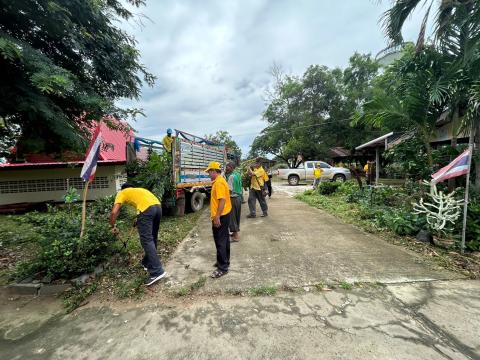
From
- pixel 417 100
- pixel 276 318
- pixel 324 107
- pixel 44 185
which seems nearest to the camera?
pixel 276 318

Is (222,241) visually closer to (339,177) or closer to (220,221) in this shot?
(220,221)

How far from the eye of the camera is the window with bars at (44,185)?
10.1 meters

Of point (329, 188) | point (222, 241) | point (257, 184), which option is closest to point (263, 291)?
point (222, 241)

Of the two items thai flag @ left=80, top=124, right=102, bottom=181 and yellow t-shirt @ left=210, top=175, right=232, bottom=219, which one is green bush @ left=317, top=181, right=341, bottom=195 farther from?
thai flag @ left=80, top=124, right=102, bottom=181

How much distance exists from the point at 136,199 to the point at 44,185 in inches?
377

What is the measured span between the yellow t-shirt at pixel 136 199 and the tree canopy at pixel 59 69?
3.54 ft

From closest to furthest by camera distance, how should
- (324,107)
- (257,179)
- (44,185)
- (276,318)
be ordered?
1. (276,318)
2. (257,179)
3. (44,185)
4. (324,107)

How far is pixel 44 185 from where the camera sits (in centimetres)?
1028

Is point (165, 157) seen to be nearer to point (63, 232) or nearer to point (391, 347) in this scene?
point (63, 232)

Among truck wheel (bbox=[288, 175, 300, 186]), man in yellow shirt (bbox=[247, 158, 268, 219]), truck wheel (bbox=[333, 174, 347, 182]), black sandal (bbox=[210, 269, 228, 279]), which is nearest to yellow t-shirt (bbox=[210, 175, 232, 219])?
black sandal (bbox=[210, 269, 228, 279])

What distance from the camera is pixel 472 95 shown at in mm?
4656

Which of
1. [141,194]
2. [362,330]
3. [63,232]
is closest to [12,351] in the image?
[63,232]

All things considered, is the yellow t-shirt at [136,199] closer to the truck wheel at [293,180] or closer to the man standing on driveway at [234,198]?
the man standing on driveway at [234,198]

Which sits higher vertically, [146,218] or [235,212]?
[146,218]
